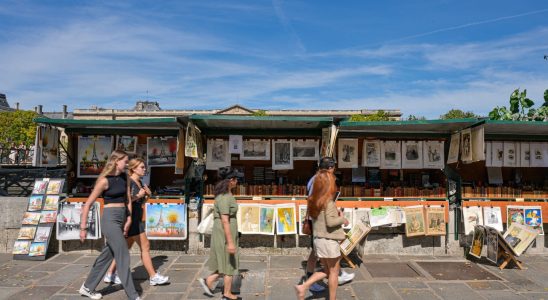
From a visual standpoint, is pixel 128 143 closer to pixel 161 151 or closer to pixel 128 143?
pixel 128 143

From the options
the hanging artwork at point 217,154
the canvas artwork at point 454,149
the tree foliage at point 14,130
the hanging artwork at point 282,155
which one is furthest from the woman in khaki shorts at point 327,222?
the tree foliage at point 14,130

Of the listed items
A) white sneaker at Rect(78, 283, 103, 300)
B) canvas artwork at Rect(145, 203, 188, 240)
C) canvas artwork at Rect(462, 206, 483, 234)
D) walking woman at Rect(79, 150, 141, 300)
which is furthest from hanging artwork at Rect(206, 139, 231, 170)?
canvas artwork at Rect(462, 206, 483, 234)

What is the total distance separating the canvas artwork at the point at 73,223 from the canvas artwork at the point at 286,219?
3.48m

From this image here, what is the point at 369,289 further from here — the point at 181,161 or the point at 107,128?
the point at 107,128

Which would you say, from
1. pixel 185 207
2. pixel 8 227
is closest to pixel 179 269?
pixel 185 207

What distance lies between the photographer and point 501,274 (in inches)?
264

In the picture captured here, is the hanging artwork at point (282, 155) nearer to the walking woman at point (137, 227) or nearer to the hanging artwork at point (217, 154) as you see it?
the hanging artwork at point (217, 154)

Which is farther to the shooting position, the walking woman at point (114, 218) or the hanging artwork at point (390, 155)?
the hanging artwork at point (390, 155)

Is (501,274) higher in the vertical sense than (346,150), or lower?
lower

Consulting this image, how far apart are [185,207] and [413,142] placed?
16.2 feet

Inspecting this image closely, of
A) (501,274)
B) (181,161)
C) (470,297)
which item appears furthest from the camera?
(181,161)

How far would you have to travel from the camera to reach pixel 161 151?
27.5 ft

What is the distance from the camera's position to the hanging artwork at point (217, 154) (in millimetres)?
8367

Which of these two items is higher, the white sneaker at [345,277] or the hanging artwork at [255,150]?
the hanging artwork at [255,150]
